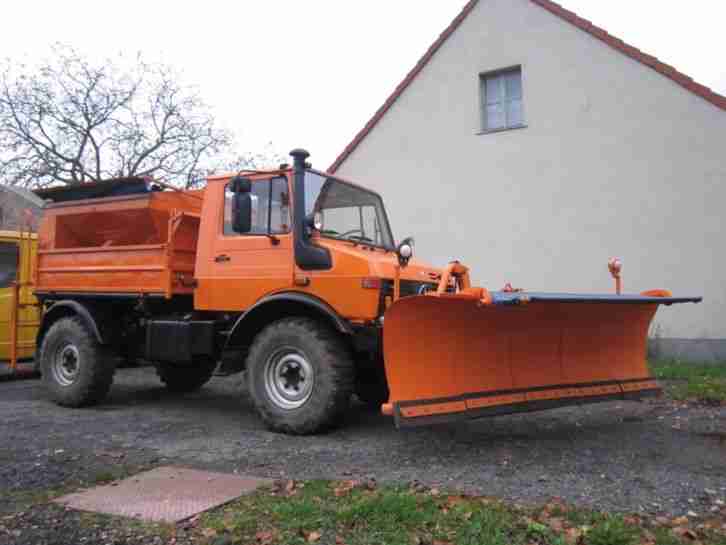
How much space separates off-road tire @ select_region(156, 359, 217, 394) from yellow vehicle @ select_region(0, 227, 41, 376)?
91.7 inches

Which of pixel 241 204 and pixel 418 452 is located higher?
pixel 241 204

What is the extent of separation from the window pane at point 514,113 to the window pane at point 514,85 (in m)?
0.11

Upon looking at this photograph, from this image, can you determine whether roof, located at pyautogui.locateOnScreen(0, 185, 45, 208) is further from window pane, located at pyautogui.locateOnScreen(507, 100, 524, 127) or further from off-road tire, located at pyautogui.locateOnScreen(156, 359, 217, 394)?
window pane, located at pyautogui.locateOnScreen(507, 100, 524, 127)

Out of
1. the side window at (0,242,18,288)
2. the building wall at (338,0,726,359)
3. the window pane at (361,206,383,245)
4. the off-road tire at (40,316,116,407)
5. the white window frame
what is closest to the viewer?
the window pane at (361,206,383,245)

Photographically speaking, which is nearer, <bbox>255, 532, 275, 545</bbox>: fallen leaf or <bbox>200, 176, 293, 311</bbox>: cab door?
<bbox>255, 532, 275, 545</bbox>: fallen leaf

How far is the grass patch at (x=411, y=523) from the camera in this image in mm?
3410

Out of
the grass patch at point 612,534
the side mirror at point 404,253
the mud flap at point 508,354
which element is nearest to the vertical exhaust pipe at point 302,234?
the side mirror at point 404,253

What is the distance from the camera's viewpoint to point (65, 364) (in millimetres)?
7949

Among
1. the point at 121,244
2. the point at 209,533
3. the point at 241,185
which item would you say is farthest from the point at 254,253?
the point at 209,533

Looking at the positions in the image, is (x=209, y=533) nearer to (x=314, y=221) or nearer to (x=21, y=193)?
(x=314, y=221)

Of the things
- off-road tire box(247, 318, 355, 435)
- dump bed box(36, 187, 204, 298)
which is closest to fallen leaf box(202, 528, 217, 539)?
off-road tire box(247, 318, 355, 435)

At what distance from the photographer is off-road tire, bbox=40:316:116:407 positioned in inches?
299

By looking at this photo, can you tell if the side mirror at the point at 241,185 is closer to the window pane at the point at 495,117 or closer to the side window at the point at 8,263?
the side window at the point at 8,263

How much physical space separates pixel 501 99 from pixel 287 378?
8.18m
